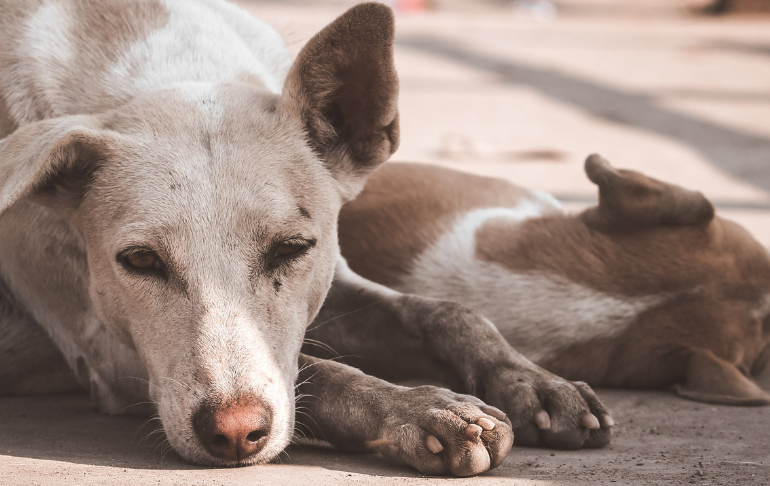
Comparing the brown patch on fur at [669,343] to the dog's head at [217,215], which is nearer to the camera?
the dog's head at [217,215]

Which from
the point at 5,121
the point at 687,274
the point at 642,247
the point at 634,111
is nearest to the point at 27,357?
the point at 5,121

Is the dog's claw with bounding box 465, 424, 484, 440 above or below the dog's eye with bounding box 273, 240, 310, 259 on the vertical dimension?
below

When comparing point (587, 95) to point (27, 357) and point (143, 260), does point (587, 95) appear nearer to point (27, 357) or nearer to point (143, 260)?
point (27, 357)

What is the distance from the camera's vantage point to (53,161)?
8.13ft

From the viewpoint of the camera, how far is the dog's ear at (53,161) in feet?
7.97

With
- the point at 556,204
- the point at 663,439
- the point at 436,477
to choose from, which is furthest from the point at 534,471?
the point at 556,204

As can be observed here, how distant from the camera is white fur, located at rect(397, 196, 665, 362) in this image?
352 cm

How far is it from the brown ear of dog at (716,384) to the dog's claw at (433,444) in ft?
4.37

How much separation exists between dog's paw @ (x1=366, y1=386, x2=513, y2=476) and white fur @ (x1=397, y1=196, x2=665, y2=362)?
3.51 feet

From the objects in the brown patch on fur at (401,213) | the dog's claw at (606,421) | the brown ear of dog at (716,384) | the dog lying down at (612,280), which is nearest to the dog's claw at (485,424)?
the dog's claw at (606,421)

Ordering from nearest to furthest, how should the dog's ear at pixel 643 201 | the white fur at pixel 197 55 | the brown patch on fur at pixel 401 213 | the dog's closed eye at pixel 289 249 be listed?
the dog's closed eye at pixel 289 249
the white fur at pixel 197 55
the dog's ear at pixel 643 201
the brown patch on fur at pixel 401 213

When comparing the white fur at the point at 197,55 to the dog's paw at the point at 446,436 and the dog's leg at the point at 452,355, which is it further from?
the dog's paw at the point at 446,436

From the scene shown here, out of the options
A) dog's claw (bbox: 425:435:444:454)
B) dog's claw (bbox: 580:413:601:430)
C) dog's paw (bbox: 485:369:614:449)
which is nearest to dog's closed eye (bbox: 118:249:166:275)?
dog's claw (bbox: 425:435:444:454)

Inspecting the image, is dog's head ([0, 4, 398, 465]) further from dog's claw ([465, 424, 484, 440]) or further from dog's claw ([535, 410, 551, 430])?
dog's claw ([535, 410, 551, 430])
